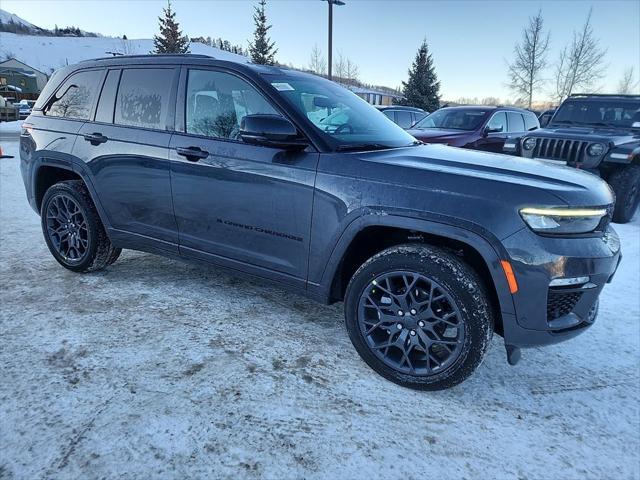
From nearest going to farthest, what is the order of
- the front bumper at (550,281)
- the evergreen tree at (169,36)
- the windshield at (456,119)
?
the front bumper at (550,281) < the windshield at (456,119) < the evergreen tree at (169,36)

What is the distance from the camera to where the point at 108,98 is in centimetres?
346

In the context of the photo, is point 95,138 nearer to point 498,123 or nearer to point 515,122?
point 498,123

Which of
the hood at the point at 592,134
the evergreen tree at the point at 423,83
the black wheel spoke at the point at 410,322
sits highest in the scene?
the evergreen tree at the point at 423,83

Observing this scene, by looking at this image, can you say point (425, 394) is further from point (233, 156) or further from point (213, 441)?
point (233, 156)

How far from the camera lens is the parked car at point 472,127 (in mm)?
7975

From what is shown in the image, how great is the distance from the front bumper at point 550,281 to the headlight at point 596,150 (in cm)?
488

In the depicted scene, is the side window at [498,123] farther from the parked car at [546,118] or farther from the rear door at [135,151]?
the rear door at [135,151]

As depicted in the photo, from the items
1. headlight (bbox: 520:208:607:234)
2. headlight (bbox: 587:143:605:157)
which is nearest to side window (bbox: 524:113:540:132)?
headlight (bbox: 587:143:605:157)

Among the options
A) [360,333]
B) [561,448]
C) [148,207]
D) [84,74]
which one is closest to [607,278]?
[561,448]

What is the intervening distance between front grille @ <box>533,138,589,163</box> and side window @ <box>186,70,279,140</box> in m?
5.60

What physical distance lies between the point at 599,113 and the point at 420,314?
24.3 ft

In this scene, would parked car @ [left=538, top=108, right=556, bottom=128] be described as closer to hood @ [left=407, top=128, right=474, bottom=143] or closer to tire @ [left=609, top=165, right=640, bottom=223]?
hood @ [left=407, top=128, right=474, bottom=143]

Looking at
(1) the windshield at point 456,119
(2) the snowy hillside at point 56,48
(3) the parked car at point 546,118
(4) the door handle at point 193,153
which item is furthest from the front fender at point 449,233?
(2) the snowy hillside at point 56,48

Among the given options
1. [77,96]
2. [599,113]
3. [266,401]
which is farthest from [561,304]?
[599,113]
